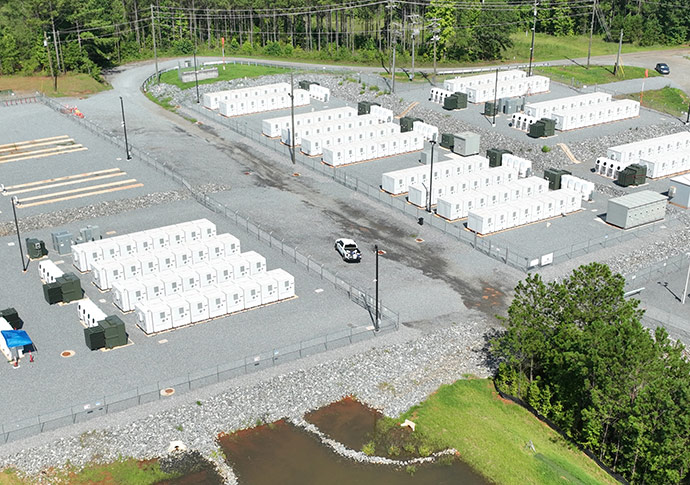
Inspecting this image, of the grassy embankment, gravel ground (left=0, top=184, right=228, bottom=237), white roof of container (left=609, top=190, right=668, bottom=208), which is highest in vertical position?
white roof of container (left=609, top=190, right=668, bottom=208)

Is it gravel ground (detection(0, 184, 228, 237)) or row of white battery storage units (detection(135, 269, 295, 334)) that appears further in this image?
gravel ground (detection(0, 184, 228, 237))

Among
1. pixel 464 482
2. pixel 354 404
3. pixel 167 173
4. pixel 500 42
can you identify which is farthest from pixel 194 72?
pixel 464 482

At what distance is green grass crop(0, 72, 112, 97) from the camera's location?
398ft

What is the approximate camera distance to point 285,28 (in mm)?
166500

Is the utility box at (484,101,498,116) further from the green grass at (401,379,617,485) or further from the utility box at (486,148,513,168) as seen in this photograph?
the green grass at (401,379,617,485)

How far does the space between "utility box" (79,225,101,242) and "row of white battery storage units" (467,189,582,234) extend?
33.4 m

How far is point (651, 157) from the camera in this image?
88.8m

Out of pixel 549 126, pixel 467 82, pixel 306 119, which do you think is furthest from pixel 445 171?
pixel 467 82

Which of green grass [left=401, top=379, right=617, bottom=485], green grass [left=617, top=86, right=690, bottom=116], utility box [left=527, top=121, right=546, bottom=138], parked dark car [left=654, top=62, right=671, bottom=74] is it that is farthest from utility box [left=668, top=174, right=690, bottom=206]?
parked dark car [left=654, top=62, right=671, bottom=74]

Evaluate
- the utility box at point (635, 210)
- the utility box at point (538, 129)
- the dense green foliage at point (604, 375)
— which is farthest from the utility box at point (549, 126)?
the dense green foliage at point (604, 375)

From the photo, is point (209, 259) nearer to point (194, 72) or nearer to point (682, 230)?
point (682, 230)

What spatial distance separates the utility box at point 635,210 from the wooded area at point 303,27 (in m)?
67.8

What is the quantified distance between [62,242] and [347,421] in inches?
1301

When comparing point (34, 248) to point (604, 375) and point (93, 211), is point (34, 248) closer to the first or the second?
point (93, 211)
